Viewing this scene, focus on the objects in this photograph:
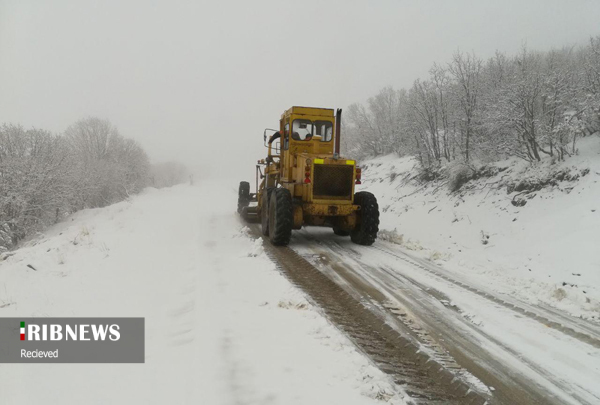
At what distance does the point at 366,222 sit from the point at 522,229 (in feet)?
11.8

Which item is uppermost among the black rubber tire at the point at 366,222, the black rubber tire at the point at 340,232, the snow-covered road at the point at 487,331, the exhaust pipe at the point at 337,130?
the exhaust pipe at the point at 337,130

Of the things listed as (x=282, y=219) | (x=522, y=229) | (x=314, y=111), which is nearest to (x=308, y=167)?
(x=282, y=219)

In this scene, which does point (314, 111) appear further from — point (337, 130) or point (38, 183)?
point (38, 183)

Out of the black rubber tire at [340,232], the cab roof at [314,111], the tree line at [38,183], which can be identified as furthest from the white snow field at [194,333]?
the tree line at [38,183]

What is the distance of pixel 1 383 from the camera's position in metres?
2.88

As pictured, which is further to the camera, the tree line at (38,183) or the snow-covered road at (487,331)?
the tree line at (38,183)

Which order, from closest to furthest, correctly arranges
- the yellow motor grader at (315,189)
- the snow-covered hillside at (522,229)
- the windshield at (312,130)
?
the snow-covered hillside at (522,229) < the yellow motor grader at (315,189) < the windshield at (312,130)

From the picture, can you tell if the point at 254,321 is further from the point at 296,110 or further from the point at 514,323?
the point at 296,110

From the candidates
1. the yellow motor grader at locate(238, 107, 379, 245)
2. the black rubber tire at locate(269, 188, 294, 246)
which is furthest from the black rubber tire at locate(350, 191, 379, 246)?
the black rubber tire at locate(269, 188, 294, 246)

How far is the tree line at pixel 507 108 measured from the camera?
9.73 meters

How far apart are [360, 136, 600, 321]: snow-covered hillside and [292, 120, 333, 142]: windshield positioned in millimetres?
3132

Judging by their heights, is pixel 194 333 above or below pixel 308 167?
below

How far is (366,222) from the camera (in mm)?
8344

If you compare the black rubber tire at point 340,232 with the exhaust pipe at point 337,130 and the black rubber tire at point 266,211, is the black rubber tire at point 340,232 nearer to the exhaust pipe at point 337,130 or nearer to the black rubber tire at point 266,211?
the black rubber tire at point 266,211
